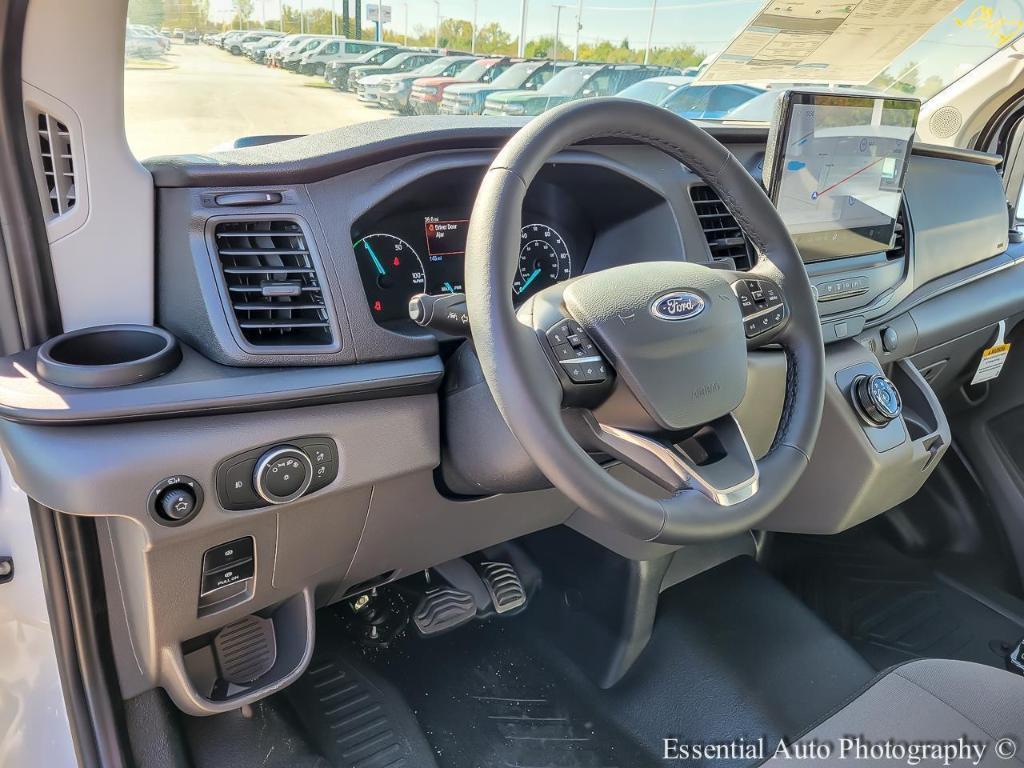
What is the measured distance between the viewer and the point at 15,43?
1.06 m

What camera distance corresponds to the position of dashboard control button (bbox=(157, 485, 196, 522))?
3.47 ft

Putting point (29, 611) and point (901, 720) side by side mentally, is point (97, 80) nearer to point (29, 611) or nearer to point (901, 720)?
point (29, 611)

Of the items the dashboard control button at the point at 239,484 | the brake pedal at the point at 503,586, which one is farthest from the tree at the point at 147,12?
the brake pedal at the point at 503,586

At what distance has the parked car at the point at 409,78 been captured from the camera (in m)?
1.54

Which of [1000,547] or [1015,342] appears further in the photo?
[1015,342]

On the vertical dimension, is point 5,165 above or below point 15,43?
below

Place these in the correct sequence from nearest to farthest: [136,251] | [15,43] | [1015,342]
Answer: [15,43] < [136,251] < [1015,342]

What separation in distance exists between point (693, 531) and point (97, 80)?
1.10 m

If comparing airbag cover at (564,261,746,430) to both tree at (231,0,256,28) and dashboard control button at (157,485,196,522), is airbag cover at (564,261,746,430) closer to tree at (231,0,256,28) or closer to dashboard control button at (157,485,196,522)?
dashboard control button at (157,485,196,522)

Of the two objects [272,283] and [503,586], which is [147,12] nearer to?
[272,283]

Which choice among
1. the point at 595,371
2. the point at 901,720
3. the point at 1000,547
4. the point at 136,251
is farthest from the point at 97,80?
the point at 1000,547

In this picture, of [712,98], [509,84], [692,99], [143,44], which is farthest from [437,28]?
[712,98]

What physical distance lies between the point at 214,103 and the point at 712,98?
1324 mm

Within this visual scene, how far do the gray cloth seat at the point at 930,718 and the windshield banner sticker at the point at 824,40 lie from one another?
1.53m
